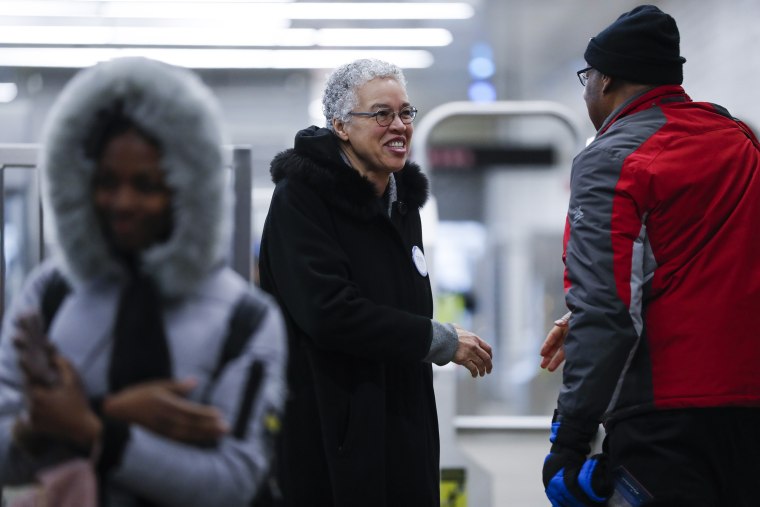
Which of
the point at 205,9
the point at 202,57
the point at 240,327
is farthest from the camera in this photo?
the point at 202,57

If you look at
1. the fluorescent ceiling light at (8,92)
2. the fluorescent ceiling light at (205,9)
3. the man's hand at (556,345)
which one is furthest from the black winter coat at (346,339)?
the fluorescent ceiling light at (8,92)

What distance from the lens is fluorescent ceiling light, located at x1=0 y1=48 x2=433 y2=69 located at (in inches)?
305

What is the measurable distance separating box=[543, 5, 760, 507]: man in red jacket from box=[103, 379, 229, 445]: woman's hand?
3.25 feet

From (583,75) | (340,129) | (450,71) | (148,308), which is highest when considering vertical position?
(450,71)

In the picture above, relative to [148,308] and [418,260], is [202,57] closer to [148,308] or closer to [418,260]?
[418,260]

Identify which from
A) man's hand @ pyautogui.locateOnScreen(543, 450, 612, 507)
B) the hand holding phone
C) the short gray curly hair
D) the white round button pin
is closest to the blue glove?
man's hand @ pyautogui.locateOnScreen(543, 450, 612, 507)

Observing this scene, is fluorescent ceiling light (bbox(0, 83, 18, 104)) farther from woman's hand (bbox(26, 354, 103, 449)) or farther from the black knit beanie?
woman's hand (bbox(26, 354, 103, 449))

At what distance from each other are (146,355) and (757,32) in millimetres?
4335

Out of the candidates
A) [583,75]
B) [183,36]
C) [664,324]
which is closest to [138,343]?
[664,324]

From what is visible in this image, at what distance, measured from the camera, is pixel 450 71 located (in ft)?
28.7

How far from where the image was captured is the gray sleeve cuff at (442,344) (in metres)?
2.04

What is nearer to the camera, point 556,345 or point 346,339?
point 346,339

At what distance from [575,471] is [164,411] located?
108 cm

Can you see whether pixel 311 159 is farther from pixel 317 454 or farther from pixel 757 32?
pixel 757 32
